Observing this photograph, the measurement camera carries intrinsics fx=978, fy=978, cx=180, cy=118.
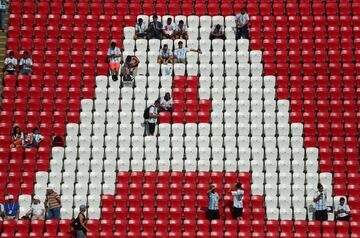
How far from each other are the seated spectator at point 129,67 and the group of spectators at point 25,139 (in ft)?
12.2

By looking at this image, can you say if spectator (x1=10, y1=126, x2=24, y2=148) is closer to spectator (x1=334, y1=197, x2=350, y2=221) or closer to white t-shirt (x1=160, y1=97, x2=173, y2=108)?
white t-shirt (x1=160, y1=97, x2=173, y2=108)

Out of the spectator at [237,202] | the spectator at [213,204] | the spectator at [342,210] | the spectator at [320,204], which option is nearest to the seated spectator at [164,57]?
the spectator at [213,204]

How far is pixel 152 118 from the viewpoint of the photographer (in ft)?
109

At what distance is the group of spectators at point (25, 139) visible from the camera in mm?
32969

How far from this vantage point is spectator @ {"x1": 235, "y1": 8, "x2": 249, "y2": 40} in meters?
35.6

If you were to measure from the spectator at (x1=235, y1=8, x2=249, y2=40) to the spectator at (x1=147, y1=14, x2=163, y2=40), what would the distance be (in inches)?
111

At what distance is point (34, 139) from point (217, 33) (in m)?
7.79

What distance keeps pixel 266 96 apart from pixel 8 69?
9.20 metres

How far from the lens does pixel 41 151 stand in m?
32.8

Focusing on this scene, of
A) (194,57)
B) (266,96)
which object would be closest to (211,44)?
(194,57)

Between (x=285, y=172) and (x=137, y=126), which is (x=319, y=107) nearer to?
(x=285, y=172)

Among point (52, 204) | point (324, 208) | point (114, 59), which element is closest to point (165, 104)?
point (114, 59)

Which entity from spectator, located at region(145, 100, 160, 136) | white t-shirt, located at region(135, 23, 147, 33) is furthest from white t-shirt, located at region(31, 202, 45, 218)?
white t-shirt, located at region(135, 23, 147, 33)

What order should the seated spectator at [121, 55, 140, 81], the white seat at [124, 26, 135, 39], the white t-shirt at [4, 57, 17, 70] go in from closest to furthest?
1. the seated spectator at [121, 55, 140, 81]
2. the white t-shirt at [4, 57, 17, 70]
3. the white seat at [124, 26, 135, 39]
